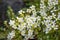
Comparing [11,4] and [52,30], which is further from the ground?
[11,4]

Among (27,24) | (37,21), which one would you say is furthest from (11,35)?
(37,21)

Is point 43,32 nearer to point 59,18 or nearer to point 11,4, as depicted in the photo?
point 59,18

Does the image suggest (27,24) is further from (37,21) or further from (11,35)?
(11,35)

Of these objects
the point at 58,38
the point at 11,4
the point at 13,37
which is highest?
the point at 11,4

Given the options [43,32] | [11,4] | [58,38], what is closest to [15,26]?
[43,32]

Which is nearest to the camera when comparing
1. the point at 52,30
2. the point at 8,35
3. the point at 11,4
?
the point at 52,30

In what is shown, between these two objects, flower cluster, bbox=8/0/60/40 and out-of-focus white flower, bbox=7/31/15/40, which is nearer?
flower cluster, bbox=8/0/60/40

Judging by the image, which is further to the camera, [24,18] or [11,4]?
[11,4]

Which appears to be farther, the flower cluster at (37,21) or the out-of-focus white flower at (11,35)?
the out-of-focus white flower at (11,35)

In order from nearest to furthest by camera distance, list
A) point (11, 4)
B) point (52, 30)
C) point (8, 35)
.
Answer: point (52, 30) < point (8, 35) < point (11, 4)
